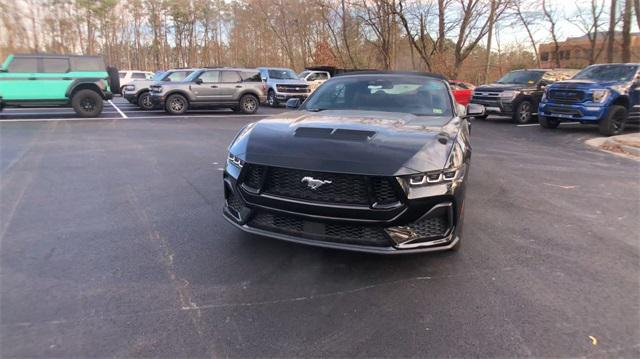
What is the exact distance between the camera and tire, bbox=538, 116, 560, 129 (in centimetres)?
1375

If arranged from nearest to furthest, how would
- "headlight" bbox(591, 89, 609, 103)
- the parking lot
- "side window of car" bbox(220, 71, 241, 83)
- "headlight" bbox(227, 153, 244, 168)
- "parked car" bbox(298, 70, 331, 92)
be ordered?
the parking lot, "headlight" bbox(227, 153, 244, 168), "headlight" bbox(591, 89, 609, 103), "side window of car" bbox(220, 71, 241, 83), "parked car" bbox(298, 70, 331, 92)

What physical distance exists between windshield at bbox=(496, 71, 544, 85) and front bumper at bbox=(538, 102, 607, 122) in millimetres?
2779

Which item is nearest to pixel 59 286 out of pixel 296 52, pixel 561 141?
pixel 561 141

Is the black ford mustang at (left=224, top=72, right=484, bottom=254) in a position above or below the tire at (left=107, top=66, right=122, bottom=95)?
below

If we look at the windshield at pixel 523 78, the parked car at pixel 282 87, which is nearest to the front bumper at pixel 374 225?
the windshield at pixel 523 78

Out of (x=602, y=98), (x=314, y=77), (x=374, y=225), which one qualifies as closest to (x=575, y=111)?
(x=602, y=98)

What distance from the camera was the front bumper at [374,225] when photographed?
10.4 ft

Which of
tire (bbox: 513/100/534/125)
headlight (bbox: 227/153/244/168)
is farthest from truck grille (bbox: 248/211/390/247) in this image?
tire (bbox: 513/100/534/125)

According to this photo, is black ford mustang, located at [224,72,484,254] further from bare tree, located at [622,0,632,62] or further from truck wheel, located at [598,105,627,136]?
bare tree, located at [622,0,632,62]

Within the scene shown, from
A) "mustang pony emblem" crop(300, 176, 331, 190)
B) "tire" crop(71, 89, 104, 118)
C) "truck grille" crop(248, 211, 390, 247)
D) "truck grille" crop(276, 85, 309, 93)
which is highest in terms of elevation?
"truck grille" crop(276, 85, 309, 93)

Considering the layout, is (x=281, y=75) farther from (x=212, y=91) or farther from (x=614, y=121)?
(x=614, y=121)

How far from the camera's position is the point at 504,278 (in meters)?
3.49

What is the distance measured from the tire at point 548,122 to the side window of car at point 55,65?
49.5 feet

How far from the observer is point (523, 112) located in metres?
15.2
